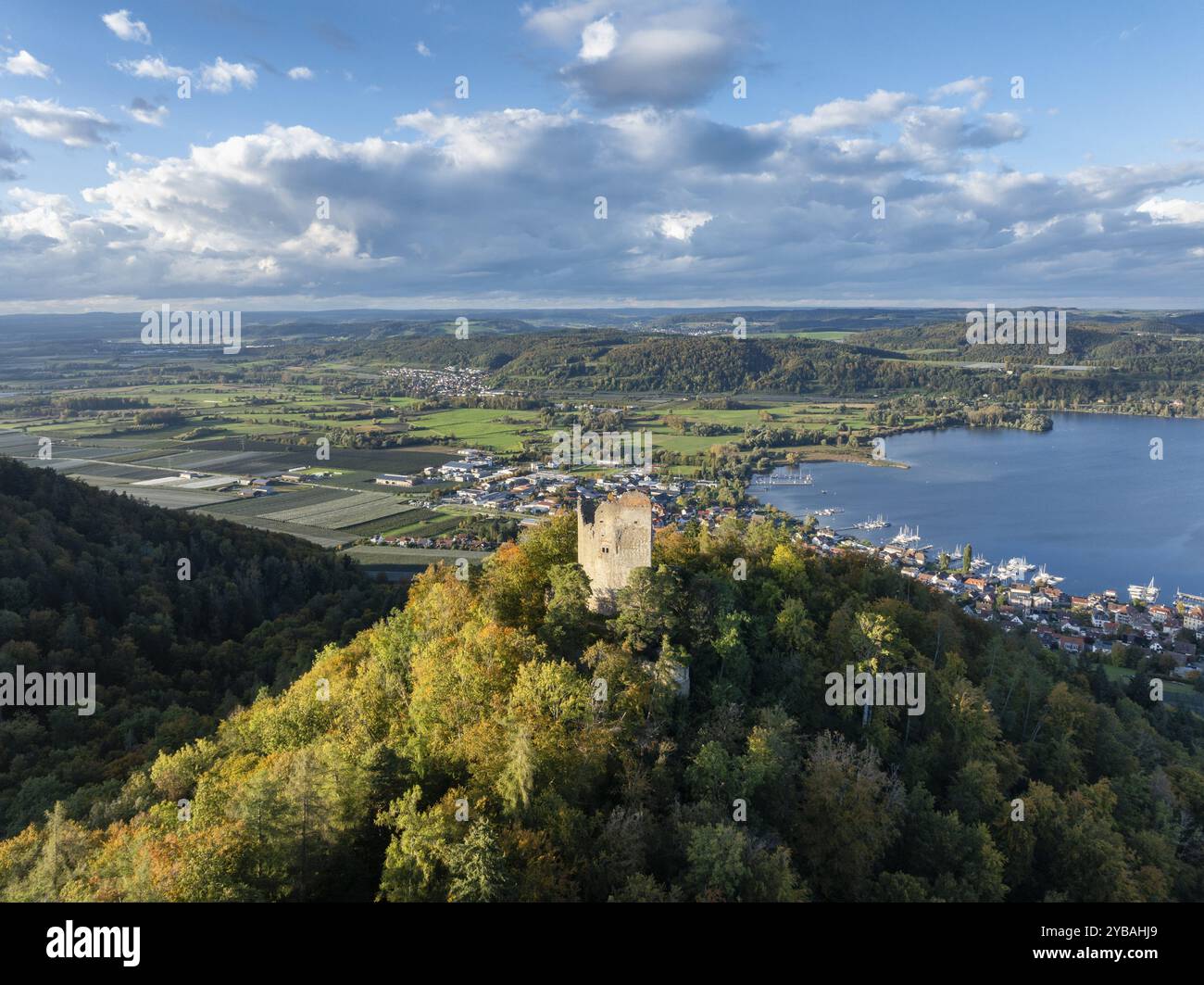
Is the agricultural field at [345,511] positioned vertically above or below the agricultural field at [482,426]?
below

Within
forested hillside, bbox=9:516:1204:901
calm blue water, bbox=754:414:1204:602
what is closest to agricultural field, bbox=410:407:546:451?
calm blue water, bbox=754:414:1204:602

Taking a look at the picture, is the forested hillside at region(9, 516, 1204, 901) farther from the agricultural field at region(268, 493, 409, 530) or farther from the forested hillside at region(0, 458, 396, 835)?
the agricultural field at region(268, 493, 409, 530)

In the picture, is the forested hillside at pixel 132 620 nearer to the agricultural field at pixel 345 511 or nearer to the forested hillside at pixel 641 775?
the forested hillside at pixel 641 775

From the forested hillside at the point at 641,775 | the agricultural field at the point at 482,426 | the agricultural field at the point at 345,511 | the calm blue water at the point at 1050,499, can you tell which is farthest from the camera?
the agricultural field at the point at 482,426

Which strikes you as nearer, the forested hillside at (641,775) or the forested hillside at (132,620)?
the forested hillside at (641,775)

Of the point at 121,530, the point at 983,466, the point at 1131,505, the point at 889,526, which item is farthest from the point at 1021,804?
the point at 983,466

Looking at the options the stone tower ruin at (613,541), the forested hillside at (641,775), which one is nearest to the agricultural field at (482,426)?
the forested hillside at (641,775)
